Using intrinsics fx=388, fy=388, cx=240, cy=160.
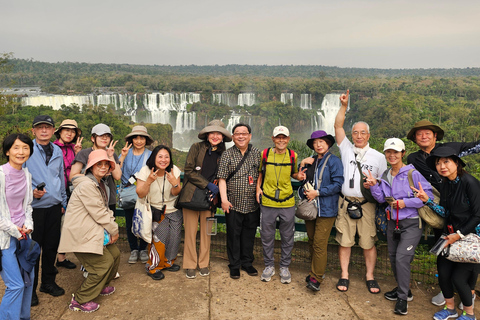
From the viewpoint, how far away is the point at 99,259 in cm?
333

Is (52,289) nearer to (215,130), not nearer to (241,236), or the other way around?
(241,236)

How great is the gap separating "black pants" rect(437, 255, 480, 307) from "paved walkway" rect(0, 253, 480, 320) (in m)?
0.29

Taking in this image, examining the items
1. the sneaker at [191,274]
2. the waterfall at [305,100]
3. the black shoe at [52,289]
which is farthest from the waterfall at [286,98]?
the black shoe at [52,289]

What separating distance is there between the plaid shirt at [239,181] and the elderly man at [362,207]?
0.88m

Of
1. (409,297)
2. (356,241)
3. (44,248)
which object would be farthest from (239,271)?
(44,248)

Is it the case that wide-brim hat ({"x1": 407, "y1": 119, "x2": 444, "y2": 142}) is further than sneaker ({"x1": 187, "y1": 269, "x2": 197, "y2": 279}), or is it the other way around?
sneaker ({"x1": 187, "y1": 269, "x2": 197, "y2": 279})

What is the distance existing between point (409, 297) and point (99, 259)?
2767mm

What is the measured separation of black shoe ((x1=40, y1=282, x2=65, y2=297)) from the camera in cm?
347

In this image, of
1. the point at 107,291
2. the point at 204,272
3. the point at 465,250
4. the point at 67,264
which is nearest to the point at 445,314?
the point at 465,250

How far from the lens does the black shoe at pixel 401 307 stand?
3271mm

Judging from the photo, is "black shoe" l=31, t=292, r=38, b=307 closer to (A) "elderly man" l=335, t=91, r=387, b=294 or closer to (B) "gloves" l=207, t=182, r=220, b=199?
(B) "gloves" l=207, t=182, r=220, b=199

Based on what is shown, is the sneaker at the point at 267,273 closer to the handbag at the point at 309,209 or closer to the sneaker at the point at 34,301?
the handbag at the point at 309,209

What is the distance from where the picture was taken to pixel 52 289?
349 cm

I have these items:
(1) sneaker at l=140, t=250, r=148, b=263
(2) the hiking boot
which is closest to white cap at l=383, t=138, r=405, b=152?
(2) the hiking boot
